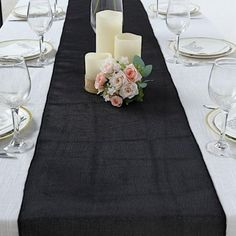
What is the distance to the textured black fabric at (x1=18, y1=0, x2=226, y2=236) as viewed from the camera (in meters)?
0.88

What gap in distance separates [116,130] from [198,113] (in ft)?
0.73

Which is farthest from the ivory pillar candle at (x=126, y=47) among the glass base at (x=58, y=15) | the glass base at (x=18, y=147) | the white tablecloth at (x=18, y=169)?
the glass base at (x=58, y=15)

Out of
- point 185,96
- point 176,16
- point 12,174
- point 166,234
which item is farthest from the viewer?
point 176,16

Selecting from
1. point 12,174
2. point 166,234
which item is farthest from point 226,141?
point 12,174

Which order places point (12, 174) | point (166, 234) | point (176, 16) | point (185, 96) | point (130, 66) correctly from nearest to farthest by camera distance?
point (166, 234), point (12, 174), point (130, 66), point (185, 96), point (176, 16)

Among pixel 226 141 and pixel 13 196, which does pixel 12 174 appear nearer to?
pixel 13 196

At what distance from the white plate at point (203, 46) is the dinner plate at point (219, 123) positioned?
0.49 m

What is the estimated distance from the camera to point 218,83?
3.51ft

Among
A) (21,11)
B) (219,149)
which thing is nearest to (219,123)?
(219,149)

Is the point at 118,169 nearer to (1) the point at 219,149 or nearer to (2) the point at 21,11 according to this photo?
(1) the point at 219,149

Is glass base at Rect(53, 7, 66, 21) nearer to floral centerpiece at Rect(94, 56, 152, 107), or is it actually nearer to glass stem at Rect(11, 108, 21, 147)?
floral centerpiece at Rect(94, 56, 152, 107)

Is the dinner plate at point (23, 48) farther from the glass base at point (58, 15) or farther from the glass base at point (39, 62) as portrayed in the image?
the glass base at point (58, 15)

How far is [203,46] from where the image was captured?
70.8 inches

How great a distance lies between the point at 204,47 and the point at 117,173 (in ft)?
2.97
